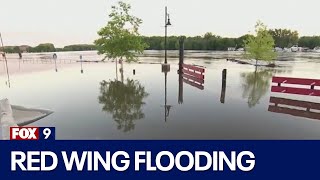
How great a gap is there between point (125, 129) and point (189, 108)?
4.55m

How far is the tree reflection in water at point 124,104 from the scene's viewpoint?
11.4 m

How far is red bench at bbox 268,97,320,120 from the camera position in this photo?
12.4 metres

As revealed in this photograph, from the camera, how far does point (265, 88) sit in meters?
20.3

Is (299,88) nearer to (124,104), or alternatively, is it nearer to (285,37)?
(124,104)

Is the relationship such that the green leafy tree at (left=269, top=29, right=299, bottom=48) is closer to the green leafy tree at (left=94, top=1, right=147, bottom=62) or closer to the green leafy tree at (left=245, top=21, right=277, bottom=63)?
the green leafy tree at (left=245, top=21, right=277, bottom=63)

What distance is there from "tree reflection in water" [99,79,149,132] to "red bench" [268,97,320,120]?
730cm

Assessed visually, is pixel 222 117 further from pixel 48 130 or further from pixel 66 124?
pixel 48 130

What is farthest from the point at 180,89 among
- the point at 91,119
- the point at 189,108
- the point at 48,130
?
the point at 48,130

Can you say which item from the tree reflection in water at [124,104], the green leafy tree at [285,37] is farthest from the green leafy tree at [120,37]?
the green leafy tree at [285,37]

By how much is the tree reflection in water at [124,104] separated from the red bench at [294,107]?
730 centimetres

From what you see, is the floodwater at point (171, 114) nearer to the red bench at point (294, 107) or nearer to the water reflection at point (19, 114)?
the red bench at point (294, 107)

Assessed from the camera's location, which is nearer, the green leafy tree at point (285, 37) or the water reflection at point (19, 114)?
the water reflection at point (19, 114)

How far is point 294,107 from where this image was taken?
1364 cm

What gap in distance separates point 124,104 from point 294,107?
958cm
